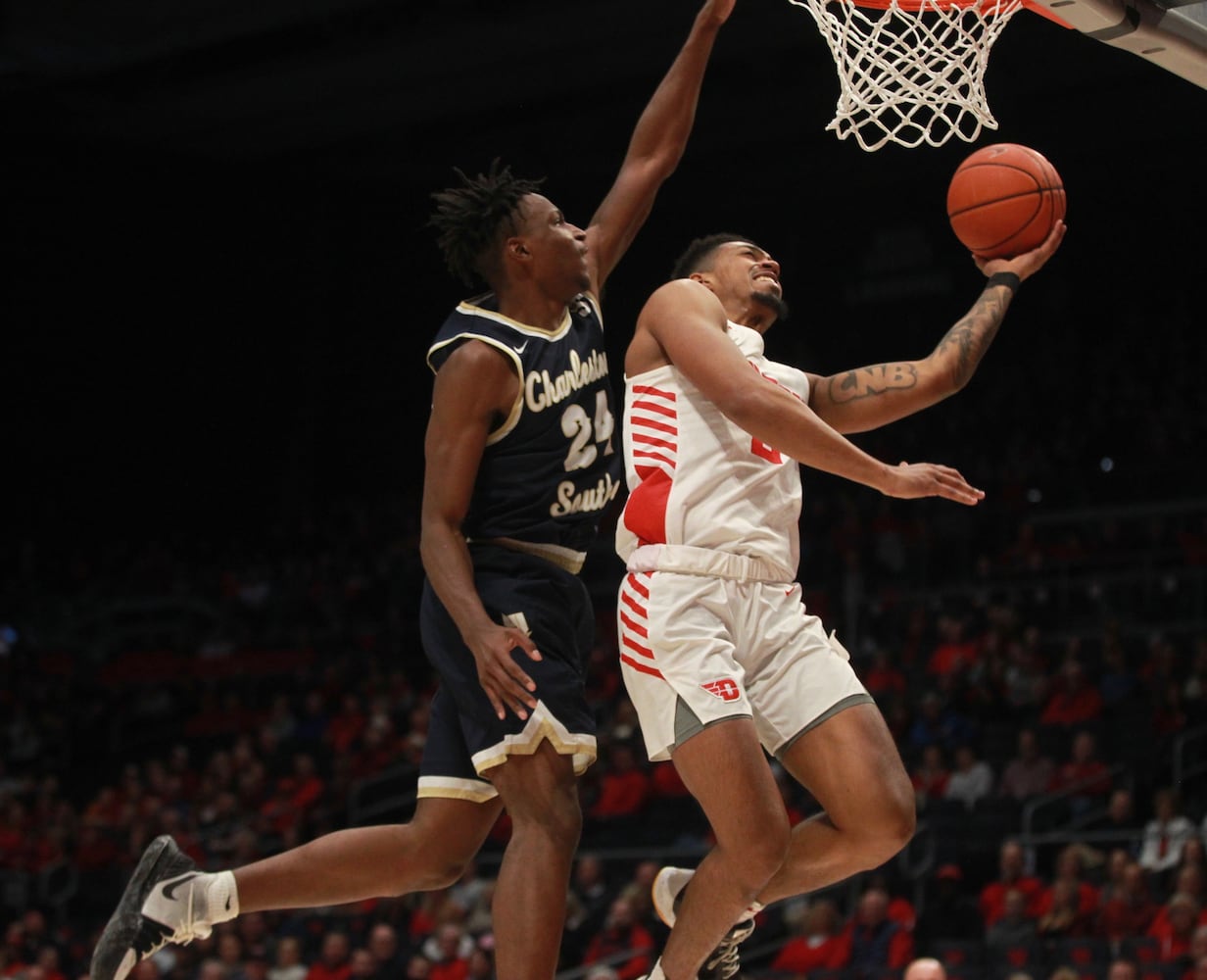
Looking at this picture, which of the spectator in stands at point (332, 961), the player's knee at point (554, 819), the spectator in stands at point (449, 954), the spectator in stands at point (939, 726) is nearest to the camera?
the player's knee at point (554, 819)

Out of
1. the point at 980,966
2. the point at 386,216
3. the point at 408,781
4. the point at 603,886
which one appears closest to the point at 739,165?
the point at 386,216

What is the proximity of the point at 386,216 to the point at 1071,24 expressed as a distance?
18383 millimetres

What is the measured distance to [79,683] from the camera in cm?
1934

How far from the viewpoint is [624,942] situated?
10.9 m

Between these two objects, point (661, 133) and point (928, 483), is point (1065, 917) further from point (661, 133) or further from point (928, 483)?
point (928, 483)

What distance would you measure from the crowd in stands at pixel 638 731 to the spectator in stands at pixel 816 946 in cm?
2

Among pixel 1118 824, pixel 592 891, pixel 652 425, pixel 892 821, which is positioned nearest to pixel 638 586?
pixel 652 425

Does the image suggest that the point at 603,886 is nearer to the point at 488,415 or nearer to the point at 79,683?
the point at 488,415

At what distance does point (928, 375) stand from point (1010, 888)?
663 cm

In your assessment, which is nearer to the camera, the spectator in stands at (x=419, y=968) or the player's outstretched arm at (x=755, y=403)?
the player's outstretched arm at (x=755, y=403)

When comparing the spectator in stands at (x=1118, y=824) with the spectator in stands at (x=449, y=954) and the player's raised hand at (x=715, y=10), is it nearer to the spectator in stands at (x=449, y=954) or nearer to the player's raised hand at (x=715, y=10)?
the spectator in stands at (x=449, y=954)

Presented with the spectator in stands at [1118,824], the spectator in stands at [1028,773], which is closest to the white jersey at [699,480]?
the spectator in stands at [1118,824]

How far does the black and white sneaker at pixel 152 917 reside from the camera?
461 cm

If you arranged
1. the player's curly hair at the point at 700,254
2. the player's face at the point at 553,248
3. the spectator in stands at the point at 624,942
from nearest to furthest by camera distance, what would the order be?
the player's face at the point at 553,248 → the player's curly hair at the point at 700,254 → the spectator in stands at the point at 624,942
